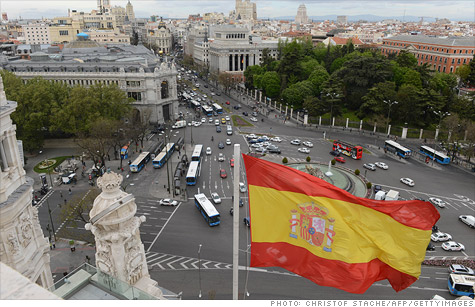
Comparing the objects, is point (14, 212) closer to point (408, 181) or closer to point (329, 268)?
point (329, 268)

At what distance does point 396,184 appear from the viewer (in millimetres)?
44625

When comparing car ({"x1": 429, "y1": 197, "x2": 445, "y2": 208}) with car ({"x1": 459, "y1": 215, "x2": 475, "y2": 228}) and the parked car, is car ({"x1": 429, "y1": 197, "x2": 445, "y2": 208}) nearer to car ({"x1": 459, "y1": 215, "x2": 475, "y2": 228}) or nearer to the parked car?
car ({"x1": 459, "y1": 215, "x2": 475, "y2": 228})

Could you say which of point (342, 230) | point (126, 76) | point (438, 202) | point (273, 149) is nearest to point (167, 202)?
point (273, 149)

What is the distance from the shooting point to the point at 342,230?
35.7 ft

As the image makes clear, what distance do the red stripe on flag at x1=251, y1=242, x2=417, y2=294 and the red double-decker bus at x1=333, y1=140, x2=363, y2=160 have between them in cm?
4315

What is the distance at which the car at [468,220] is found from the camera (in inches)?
1367

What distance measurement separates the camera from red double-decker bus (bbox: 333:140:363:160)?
2047 inches

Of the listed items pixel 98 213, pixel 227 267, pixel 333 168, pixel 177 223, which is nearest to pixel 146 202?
pixel 177 223

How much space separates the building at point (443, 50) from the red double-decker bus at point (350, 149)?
6141cm

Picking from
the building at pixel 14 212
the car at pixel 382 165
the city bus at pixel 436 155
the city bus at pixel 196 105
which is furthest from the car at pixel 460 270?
the city bus at pixel 196 105

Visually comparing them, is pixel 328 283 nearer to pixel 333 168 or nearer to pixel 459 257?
pixel 459 257

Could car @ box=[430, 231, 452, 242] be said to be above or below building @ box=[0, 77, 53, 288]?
below

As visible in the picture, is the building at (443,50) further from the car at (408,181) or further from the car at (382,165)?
the car at (408,181)

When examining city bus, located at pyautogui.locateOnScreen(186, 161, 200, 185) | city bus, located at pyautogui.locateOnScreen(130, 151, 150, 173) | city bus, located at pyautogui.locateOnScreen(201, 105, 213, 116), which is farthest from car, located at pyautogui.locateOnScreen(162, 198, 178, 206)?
city bus, located at pyautogui.locateOnScreen(201, 105, 213, 116)
